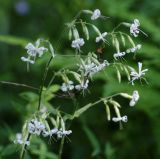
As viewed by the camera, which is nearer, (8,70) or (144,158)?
(144,158)

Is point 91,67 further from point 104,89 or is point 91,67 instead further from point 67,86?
point 104,89

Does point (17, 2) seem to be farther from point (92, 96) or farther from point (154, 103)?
point (154, 103)

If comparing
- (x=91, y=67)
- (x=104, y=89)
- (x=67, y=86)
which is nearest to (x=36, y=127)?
(x=67, y=86)

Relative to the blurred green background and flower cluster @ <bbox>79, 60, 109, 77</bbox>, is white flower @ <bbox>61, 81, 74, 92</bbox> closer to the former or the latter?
flower cluster @ <bbox>79, 60, 109, 77</bbox>

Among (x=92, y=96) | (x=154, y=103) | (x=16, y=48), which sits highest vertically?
(x=16, y=48)

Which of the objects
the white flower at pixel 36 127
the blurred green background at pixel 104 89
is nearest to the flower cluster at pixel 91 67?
the white flower at pixel 36 127

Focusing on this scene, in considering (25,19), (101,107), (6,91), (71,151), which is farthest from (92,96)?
(25,19)
